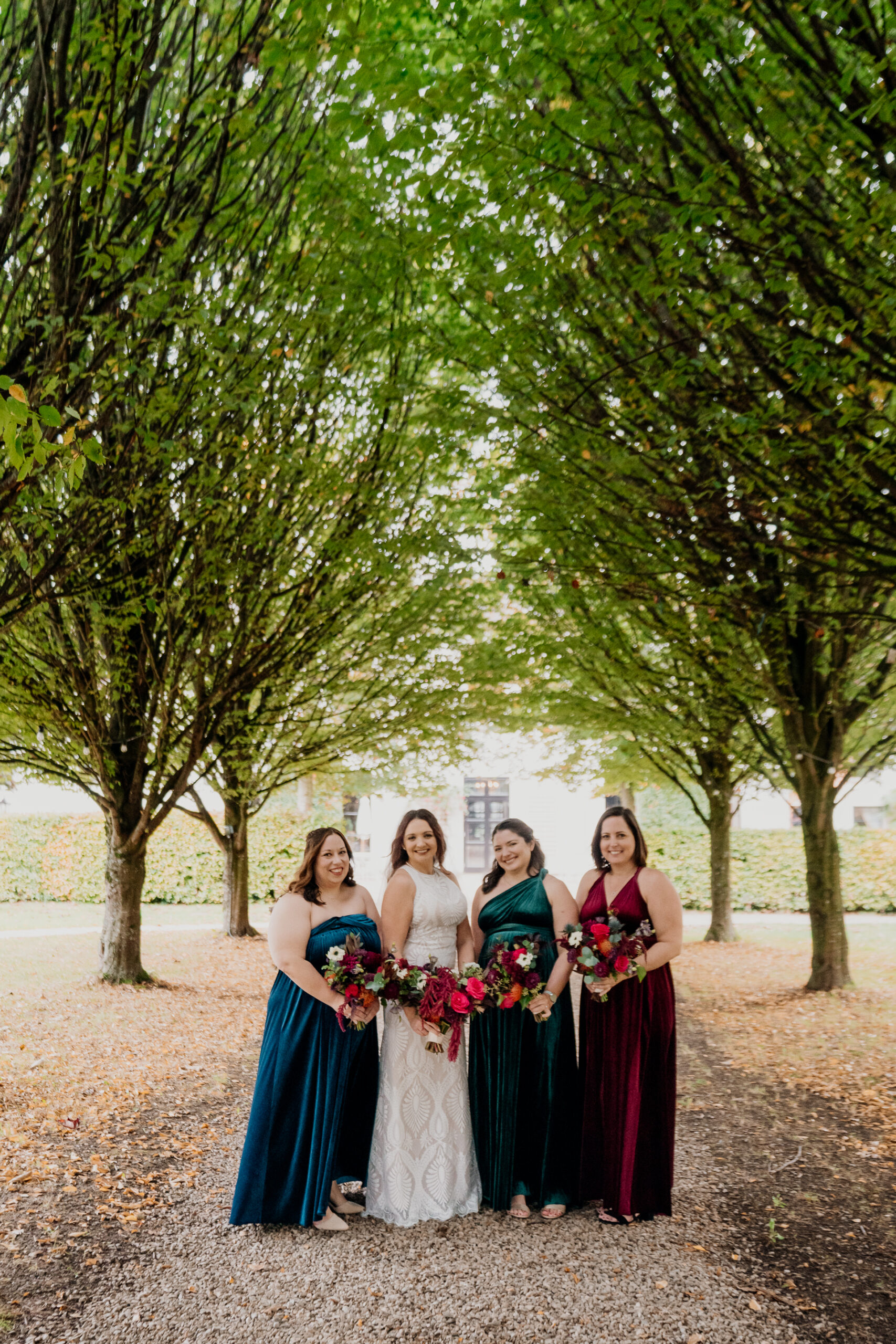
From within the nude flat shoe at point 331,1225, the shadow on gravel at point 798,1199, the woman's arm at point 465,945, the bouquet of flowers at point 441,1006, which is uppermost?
the woman's arm at point 465,945

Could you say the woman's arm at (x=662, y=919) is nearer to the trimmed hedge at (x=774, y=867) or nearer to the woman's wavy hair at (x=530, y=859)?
the woman's wavy hair at (x=530, y=859)

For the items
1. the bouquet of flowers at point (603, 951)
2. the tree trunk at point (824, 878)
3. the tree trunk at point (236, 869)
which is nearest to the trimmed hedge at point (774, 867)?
the tree trunk at point (824, 878)

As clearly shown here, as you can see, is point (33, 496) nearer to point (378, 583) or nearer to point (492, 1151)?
point (492, 1151)

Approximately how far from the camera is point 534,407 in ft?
24.3

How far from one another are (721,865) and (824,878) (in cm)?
529

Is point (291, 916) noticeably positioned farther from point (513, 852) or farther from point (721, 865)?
point (721, 865)

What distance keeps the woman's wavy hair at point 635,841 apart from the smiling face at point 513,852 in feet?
1.28

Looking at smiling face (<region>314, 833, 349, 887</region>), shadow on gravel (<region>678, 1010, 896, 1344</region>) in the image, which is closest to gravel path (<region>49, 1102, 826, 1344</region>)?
shadow on gravel (<region>678, 1010, 896, 1344</region>)

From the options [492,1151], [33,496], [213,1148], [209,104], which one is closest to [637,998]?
[492,1151]

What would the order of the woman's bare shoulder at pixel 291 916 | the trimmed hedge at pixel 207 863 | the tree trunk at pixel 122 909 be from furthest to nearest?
the trimmed hedge at pixel 207 863 → the tree trunk at pixel 122 909 → the woman's bare shoulder at pixel 291 916

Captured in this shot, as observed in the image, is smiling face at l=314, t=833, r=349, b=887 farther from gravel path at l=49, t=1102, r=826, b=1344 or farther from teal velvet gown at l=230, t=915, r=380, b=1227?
gravel path at l=49, t=1102, r=826, b=1344

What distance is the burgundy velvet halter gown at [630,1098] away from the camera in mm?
4699

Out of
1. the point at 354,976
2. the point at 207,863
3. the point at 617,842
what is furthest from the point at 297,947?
the point at 207,863

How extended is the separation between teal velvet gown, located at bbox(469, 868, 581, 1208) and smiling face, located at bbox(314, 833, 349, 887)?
1.02 metres
